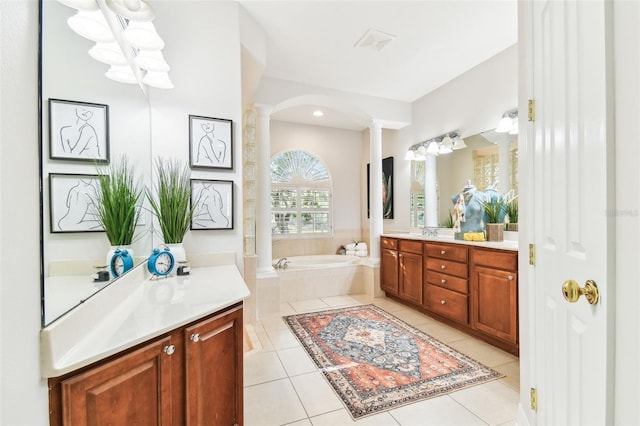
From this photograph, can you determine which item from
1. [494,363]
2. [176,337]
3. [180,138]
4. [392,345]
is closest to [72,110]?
[176,337]

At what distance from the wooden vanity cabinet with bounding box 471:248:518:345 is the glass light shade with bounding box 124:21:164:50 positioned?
112 inches

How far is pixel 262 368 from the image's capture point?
2.16 meters

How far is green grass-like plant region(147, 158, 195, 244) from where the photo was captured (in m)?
→ 1.86

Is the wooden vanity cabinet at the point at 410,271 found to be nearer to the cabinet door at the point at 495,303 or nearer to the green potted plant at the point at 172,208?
the cabinet door at the point at 495,303

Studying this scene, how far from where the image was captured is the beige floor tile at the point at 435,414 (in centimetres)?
158

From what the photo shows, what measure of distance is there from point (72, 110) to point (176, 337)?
0.89 m

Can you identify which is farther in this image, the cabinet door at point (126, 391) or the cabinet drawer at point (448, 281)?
the cabinet drawer at point (448, 281)

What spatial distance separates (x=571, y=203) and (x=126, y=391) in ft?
5.09

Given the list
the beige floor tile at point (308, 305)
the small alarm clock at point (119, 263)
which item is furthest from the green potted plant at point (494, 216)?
the small alarm clock at point (119, 263)

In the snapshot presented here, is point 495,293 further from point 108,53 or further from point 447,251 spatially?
point 108,53

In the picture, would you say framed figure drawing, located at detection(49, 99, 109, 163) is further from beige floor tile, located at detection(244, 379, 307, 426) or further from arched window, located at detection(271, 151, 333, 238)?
arched window, located at detection(271, 151, 333, 238)

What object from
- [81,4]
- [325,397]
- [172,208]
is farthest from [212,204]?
[325,397]

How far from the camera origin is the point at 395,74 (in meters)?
3.37
